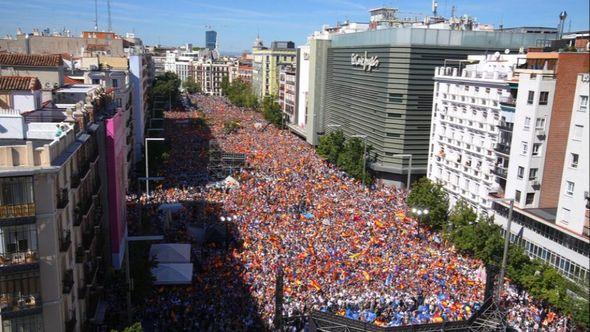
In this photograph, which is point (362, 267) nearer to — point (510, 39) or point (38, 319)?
point (38, 319)

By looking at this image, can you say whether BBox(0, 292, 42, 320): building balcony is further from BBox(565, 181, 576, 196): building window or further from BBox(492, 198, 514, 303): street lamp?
BBox(492, 198, 514, 303): street lamp

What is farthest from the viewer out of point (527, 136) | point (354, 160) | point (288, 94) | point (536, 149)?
point (288, 94)

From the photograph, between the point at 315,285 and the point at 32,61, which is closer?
the point at 315,285

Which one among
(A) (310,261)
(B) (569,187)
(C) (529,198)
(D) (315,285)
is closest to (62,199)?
(D) (315,285)

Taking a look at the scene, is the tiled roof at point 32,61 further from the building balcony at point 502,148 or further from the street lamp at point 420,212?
the building balcony at point 502,148

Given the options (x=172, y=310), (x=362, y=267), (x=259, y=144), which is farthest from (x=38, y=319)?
(x=259, y=144)

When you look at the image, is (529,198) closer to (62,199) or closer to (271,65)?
(62,199)

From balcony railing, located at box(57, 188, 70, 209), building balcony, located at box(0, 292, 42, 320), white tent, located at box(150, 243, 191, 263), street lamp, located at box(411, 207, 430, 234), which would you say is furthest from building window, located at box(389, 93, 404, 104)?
building balcony, located at box(0, 292, 42, 320)
